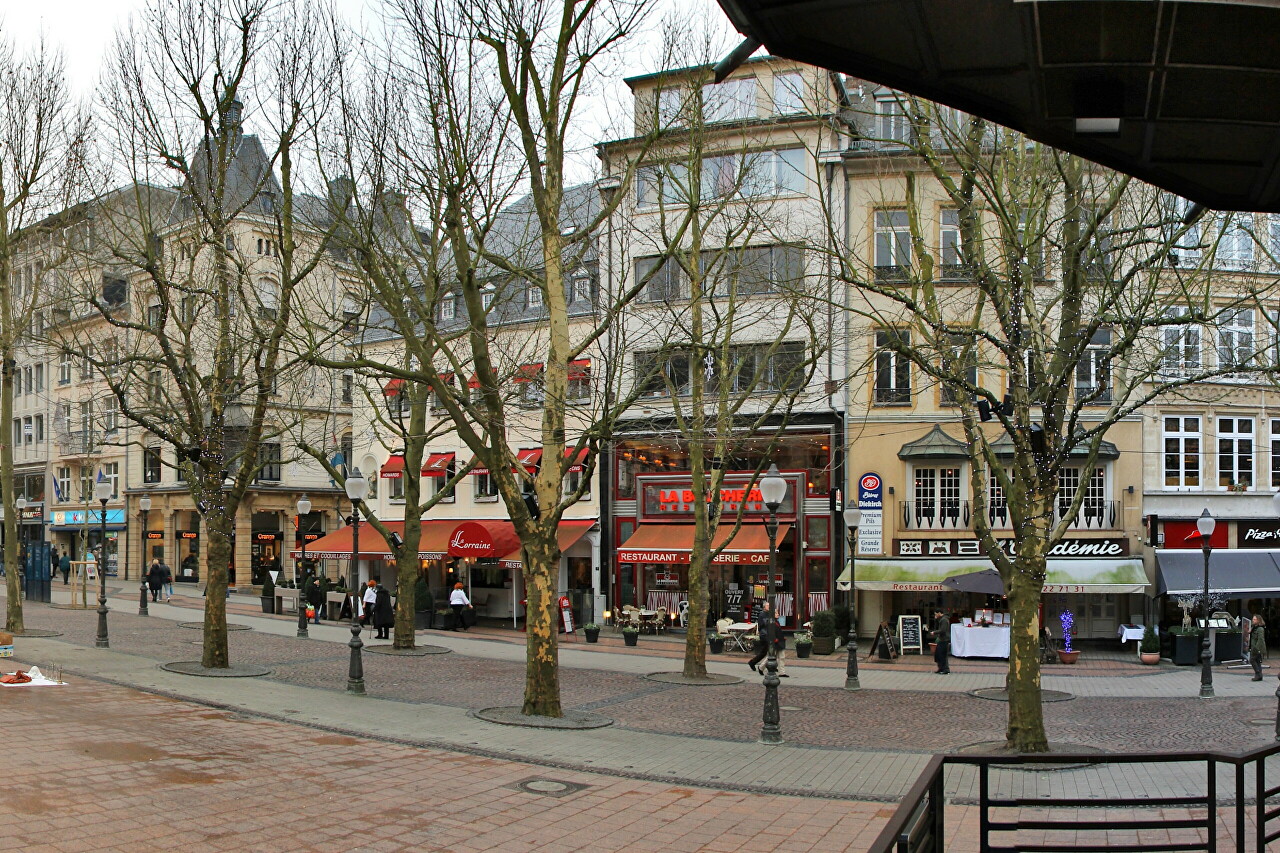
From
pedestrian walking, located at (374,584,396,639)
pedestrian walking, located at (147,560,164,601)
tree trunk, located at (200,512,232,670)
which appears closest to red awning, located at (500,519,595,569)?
pedestrian walking, located at (374,584,396,639)

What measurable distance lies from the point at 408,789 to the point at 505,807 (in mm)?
1234

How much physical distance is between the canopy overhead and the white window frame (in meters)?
2.11

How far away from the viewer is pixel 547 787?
1201 cm

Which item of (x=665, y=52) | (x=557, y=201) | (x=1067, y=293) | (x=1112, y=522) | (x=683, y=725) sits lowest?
(x=683, y=725)

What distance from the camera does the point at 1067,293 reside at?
14.0 metres

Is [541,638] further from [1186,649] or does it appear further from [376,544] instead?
[376,544]

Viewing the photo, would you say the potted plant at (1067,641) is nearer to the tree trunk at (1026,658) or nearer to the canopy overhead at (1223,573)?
the canopy overhead at (1223,573)

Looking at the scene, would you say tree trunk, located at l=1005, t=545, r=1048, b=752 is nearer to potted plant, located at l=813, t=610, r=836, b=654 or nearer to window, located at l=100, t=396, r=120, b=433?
potted plant, located at l=813, t=610, r=836, b=654

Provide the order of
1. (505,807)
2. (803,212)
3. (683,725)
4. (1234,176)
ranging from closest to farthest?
(1234,176), (505,807), (683,725), (803,212)

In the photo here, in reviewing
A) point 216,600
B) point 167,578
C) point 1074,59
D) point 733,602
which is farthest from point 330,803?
point 167,578

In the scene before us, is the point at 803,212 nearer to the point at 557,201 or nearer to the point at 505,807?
the point at 557,201

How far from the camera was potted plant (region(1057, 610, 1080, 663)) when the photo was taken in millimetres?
26562

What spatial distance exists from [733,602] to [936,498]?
6.72 meters

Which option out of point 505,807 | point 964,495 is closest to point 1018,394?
point 505,807
